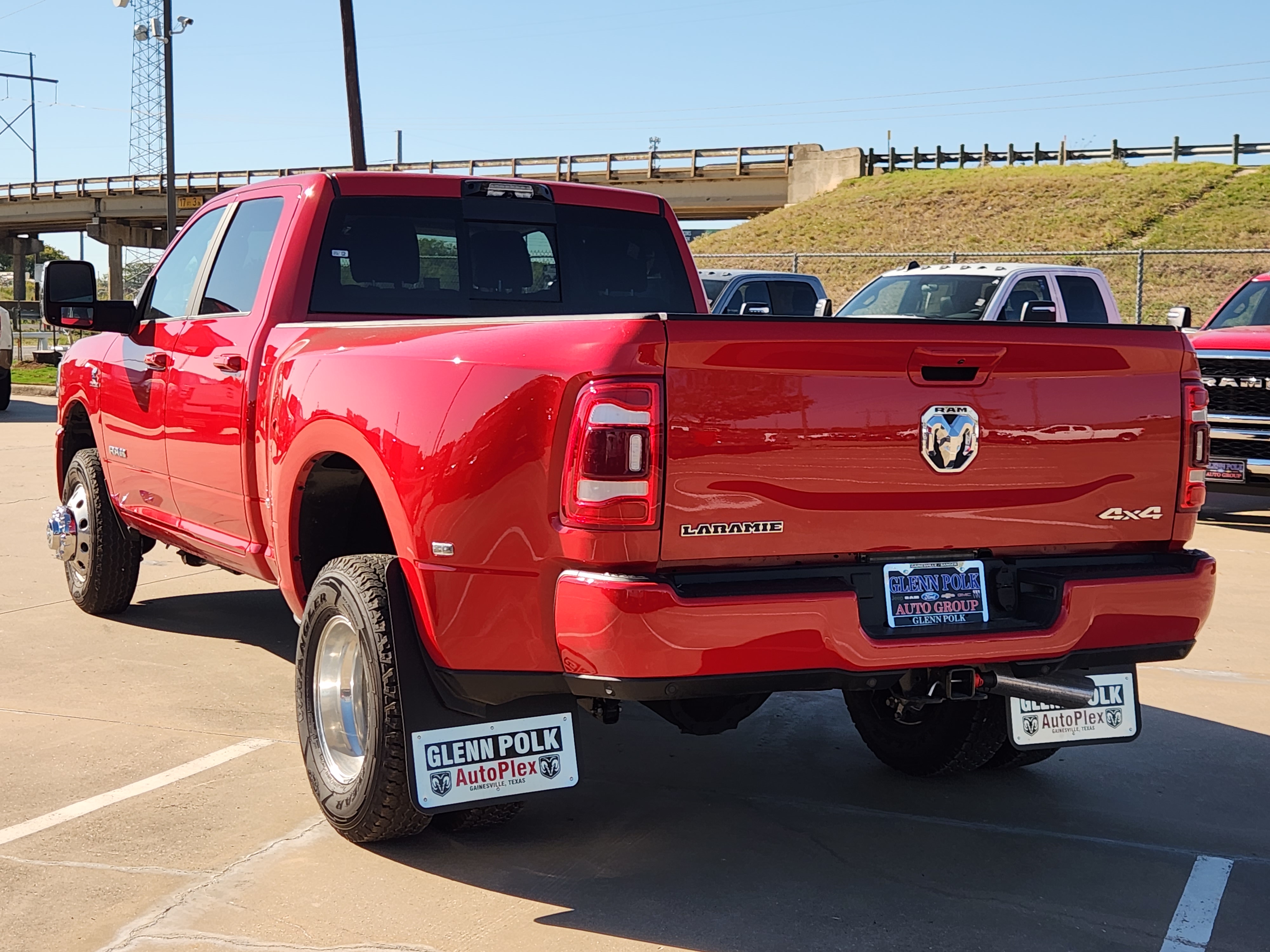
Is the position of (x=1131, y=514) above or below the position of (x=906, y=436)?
below

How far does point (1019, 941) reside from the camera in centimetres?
355

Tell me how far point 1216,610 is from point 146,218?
261 feet

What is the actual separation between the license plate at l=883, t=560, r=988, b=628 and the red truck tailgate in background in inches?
2.5

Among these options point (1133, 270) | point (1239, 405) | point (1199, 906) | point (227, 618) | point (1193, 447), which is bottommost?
point (1199, 906)

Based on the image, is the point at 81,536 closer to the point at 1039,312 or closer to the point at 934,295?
the point at 1039,312

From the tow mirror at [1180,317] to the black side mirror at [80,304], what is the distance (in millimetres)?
9350

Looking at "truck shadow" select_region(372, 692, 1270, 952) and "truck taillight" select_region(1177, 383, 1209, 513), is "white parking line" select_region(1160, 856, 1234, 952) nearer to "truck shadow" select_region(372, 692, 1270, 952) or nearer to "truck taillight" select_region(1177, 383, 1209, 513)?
"truck shadow" select_region(372, 692, 1270, 952)

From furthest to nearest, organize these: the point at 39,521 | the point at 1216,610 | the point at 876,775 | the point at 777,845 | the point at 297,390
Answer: the point at 39,521 → the point at 1216,610 → the point at 876,775 → the point at 297,390 → the point at 777,845

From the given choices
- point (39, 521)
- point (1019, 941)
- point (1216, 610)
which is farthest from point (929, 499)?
point (39, 521)

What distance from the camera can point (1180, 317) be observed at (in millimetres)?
12680

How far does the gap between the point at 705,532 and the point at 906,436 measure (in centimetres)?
63

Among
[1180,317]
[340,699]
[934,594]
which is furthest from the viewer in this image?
[1180,317]

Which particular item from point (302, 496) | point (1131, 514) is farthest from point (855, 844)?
point (302, 496)

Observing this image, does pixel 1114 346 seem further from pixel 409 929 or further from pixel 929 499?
pixel 409 929
